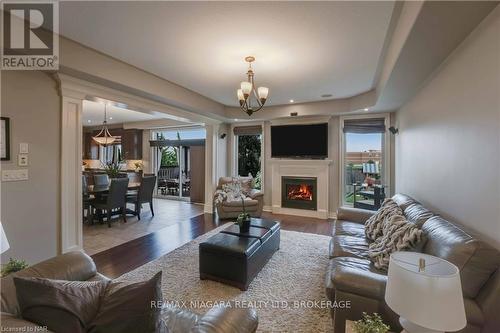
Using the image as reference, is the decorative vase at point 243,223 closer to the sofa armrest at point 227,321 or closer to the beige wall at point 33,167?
the sofa armrest at point 227,321

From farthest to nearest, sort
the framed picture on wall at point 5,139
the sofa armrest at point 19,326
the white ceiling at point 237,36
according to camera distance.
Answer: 1. the framed picture on wall at point 5,139
2. the white ceiling at point 237,36
3. the sofa armrest at point 19,326

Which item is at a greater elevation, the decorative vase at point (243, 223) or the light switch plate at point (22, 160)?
the light switch plate at point (22, 160)

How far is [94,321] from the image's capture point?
3.32 ft

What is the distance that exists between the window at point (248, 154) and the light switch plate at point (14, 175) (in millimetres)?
4697

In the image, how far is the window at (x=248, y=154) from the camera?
6797 millimetres

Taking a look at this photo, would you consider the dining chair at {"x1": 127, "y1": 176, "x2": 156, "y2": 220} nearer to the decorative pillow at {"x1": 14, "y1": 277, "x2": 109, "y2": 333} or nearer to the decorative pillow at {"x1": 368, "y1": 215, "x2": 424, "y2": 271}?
the decorative pillow at {"x1": 14, "y1": 277, "x2": 109, "y2": 333}

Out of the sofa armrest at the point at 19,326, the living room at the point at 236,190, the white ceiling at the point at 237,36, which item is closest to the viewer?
the sofa armrest at the point at 19,326

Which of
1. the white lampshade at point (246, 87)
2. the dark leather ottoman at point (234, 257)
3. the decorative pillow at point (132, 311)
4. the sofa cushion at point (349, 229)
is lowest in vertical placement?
the dark leather ottoman at point (234, 257)

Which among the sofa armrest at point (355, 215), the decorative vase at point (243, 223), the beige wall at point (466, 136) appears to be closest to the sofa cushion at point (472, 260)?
the beige wall at point (466, 136)

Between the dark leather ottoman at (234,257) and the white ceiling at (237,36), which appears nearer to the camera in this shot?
the white ceiling at (237,36)

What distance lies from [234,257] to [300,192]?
3.84 metres

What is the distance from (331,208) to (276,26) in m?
4.48

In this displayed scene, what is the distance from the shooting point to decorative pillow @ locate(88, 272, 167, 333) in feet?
3.22

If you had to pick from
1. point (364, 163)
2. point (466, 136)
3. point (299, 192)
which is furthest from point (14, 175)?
point (364, 163)
